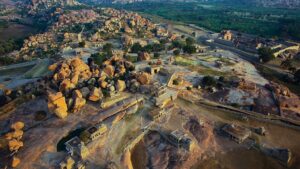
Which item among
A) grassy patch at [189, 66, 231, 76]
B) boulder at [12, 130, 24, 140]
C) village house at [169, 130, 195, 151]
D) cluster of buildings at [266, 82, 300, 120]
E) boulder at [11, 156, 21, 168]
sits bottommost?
boulder at [11, 156, 21, 168]

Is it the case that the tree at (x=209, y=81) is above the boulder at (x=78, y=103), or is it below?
above

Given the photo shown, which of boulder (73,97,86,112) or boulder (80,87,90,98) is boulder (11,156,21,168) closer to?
boulder (73,97,86,112)

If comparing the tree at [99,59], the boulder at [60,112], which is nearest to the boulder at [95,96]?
the boulder at [60,112]

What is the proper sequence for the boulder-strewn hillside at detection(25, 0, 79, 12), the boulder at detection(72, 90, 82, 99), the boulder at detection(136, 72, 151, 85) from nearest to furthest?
1. the boulder at detection(72, 90, 82, 99)
2. the boulder at detection(136, 72, 151, 85)
3. the boulder-strewn hillside at detection(25, 0, 79, 12)

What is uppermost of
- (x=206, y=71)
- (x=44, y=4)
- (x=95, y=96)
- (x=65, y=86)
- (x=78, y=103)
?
(x=44, y=4)

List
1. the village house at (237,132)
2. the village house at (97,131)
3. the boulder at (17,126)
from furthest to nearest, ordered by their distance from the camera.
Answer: the boulder at (17,126) → the village house at (237,132) → the village house at (97,131)

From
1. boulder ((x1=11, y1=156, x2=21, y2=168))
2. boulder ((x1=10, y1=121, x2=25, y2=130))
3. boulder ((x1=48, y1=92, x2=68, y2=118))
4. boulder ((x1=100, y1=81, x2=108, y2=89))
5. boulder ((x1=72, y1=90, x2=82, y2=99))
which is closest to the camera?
boulder ((x1=11, y1=156, x2=21, y2=168))

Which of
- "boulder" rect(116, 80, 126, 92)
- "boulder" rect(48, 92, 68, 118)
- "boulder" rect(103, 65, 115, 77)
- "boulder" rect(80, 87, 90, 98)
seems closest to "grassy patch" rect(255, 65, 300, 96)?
"boulder" rect(116, 80, 126, 92)

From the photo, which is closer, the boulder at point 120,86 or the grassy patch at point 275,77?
the boulder at point 120,86

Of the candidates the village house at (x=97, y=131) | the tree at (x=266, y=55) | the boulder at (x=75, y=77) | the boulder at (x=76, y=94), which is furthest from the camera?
the tree at (x=266, y=55)

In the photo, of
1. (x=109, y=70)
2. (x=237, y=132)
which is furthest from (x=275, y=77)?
(x=109, y=70)

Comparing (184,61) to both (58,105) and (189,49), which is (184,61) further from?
(58,105)

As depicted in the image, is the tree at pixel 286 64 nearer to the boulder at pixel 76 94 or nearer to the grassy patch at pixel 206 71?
the grassy patch at pixel 206 71
